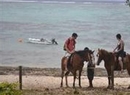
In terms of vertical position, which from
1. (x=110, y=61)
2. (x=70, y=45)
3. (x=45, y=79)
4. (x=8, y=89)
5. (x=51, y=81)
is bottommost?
(x=8, y=89)

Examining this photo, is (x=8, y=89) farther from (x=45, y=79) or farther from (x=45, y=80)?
(x=45, y=79)

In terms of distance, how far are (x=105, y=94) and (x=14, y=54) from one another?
2963 cm

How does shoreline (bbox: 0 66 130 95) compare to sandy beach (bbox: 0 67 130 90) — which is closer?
shoreline (bbox: 0 66 130 95)

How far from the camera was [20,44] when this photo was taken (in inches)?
2172

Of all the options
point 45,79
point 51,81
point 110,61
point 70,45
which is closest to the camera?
point 110,61

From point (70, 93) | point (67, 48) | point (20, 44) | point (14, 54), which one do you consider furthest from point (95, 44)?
point (70, 93)

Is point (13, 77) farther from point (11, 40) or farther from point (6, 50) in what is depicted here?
point (11, 40)

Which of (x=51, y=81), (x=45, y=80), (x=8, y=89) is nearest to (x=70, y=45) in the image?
(x=51, y=81)

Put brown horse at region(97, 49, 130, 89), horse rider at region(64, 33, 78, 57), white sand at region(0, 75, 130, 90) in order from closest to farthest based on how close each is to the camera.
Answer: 1. brown horse at region(97, 49, 130, 89)
2. horse rider at region(64, 33, 78, 57)
3. white sand at region(0, 75, 130, 90)

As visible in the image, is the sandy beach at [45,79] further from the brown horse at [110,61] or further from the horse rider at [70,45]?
the horse rider at [70,45]

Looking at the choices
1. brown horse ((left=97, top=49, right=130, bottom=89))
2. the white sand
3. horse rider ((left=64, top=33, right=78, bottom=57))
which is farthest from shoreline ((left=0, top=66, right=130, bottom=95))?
horse rider ((left=64, top=33, right=78, bottom=57))

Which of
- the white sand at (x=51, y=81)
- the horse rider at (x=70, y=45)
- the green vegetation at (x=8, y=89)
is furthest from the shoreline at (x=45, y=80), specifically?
the green vegetation at (x=8, y=89)

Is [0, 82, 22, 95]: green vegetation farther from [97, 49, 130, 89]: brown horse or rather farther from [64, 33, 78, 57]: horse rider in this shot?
[64, 33, 78, 57]: horse rider

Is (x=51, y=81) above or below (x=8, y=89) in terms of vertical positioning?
above
